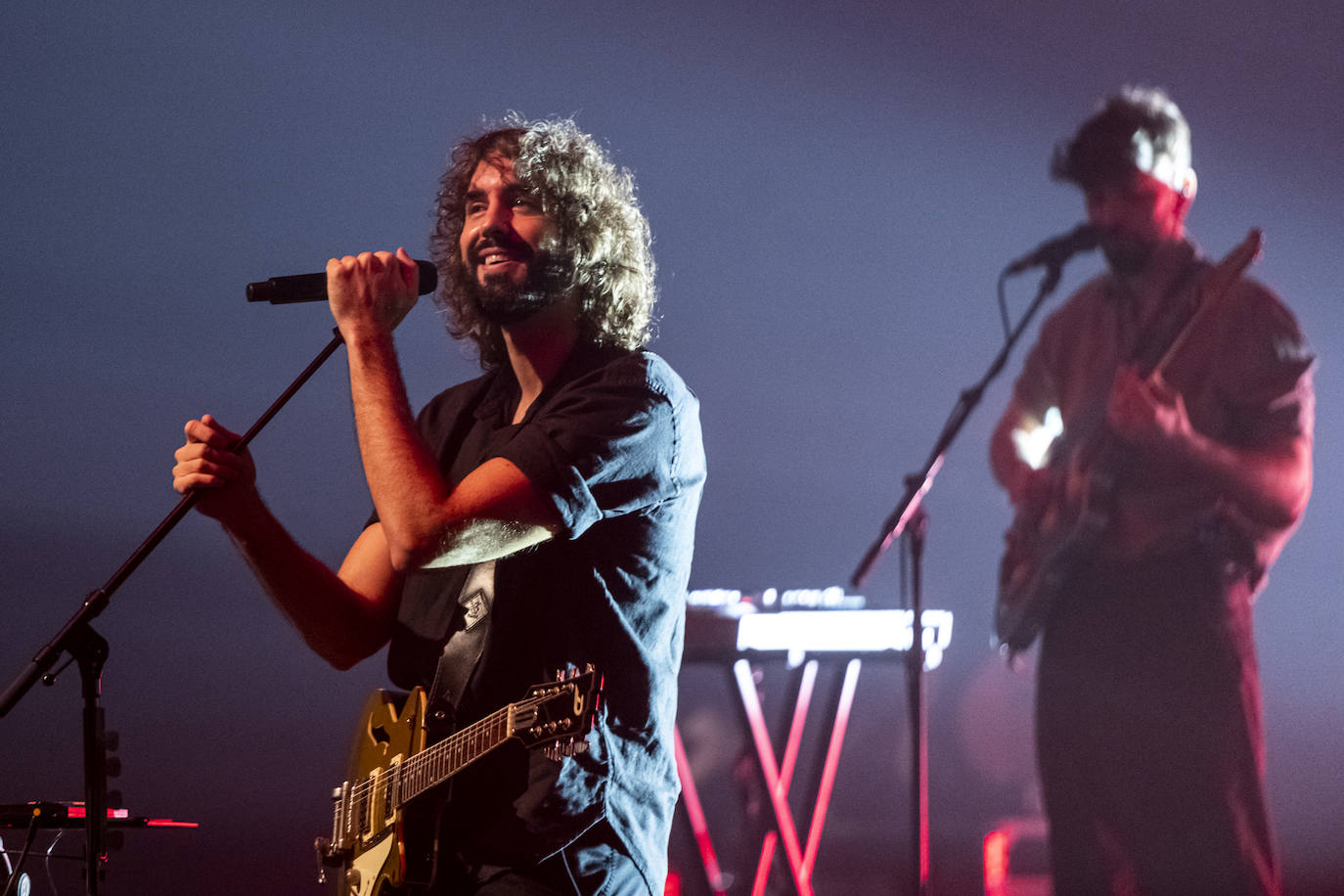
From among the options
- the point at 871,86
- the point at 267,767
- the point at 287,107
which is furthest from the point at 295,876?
the point at 871,86

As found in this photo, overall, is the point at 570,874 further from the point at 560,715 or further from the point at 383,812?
the point at 383,812

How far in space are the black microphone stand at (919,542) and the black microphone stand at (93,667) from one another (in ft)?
5.47

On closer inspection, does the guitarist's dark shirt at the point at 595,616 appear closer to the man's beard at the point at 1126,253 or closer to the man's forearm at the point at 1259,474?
the man's forearm at the point at 1259,474

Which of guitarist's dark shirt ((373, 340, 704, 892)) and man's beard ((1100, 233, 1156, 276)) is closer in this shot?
guitarist's dark shirt ((373, 340, 704, 892))

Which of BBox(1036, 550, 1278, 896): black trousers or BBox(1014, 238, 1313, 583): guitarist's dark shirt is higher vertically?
BBox(1014, 238, 1313, 583): guitarist's dark shirt

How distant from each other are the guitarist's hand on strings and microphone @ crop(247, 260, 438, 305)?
1635 millimetres

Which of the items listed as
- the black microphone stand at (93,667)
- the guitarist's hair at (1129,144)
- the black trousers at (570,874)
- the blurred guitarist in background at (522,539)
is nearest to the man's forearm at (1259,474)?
the guitarist's hair at (1129,144)

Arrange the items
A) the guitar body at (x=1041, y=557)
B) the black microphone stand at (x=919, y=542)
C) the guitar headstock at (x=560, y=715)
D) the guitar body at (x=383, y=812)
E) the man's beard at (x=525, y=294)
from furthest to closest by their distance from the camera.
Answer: the black microphone stand at (x=919, y=542), the guitar body at (x=1041, y=557), the man's beard at (x=525, y=294), the guitar body at (x=383, y=812), the guitar headstock at (x=560, y=715)

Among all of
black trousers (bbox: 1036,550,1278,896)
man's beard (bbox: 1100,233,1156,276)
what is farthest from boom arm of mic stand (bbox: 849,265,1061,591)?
black trousers (bbox: 1036,550,1278,896)

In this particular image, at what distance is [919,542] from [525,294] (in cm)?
156

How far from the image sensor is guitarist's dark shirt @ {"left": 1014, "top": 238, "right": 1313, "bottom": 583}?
8.04ft

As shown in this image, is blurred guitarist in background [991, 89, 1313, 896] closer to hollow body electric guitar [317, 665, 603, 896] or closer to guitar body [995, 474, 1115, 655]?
guitar body [995, 474, 1115, 655]

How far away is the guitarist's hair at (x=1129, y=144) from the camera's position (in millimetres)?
2846

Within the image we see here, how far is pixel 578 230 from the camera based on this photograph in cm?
173
